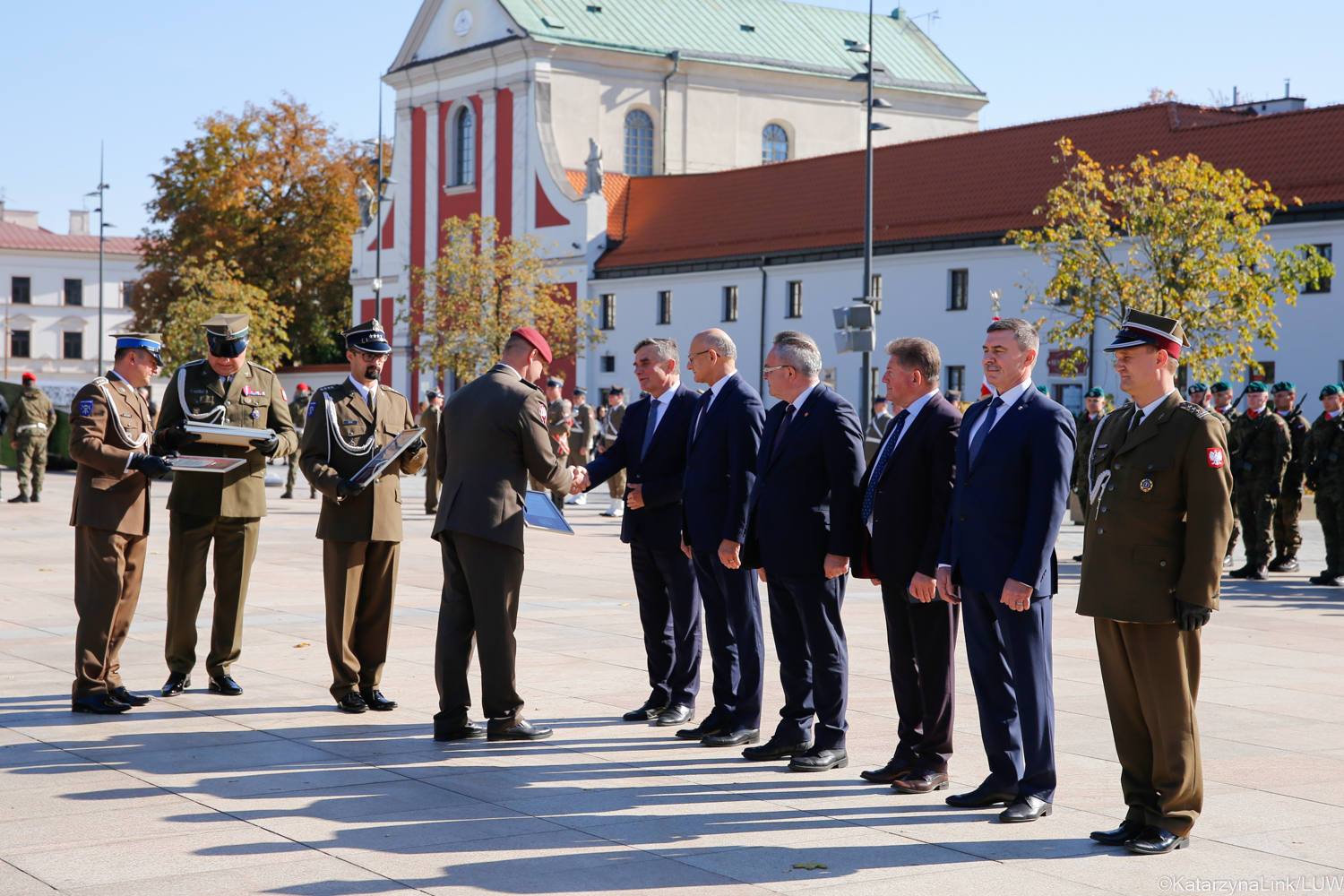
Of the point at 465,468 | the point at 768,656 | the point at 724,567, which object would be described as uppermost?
the point at 465,468

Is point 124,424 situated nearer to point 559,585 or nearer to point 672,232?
point 559,585

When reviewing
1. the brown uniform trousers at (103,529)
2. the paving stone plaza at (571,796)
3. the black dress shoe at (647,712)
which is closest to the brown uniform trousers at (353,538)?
the paving stone plaza at (571,796)

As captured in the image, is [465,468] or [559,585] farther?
[559,585]

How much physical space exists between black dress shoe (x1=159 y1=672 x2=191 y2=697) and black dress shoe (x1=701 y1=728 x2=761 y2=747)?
10.5 ft

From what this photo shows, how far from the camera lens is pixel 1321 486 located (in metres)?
16.5

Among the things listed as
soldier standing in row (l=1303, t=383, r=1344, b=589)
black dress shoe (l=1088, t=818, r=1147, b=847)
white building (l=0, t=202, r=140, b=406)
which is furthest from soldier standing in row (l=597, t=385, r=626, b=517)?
white building (l=0, t=202, r=140, b=406)

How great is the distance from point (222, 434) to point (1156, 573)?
17.7 feet

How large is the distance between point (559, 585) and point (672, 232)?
3959cm

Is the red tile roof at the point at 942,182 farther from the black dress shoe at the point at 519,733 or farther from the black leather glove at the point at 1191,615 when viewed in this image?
the black leather glove at the point at 1191,615

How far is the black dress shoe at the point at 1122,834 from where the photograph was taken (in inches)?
236

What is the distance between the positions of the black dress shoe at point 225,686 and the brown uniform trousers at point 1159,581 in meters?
5.17

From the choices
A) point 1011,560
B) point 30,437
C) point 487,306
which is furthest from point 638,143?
point 1011,560

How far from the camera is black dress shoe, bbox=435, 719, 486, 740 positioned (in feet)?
25.8

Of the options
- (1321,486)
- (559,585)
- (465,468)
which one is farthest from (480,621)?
(1321,486)
